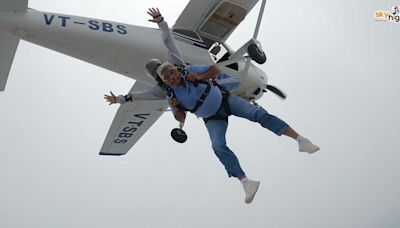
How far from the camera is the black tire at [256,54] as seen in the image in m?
9.70

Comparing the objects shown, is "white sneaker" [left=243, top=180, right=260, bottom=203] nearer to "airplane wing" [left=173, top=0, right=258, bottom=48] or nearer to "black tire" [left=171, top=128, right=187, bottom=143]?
"black tire" [left=171, top=128, right=187, bottom=143]

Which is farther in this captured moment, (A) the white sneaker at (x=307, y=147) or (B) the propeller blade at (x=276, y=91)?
(B) the propeller blade at (x=276, y=91)

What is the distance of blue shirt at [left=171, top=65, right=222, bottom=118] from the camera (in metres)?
6.13

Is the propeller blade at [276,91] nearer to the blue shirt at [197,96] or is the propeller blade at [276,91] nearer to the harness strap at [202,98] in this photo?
the blue shirt at [197,96]

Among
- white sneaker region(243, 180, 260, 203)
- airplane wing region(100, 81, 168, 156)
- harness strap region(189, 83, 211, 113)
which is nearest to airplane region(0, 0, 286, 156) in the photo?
airplane wing region(100, 81, 168, 156)

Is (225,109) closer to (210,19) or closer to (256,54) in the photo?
(256,54)

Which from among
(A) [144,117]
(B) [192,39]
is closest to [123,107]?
(A) [144,117]

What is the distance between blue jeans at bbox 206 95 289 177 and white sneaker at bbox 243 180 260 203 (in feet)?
0.68

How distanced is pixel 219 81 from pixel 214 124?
644 millimetres

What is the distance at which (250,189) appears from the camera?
228 inches

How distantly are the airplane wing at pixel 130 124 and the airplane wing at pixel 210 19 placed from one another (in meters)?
2.60

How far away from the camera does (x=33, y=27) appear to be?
8734 mm

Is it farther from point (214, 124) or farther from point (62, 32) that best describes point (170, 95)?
point (62, 32)

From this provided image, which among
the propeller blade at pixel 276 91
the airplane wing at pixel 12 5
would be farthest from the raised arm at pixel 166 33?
the propeller blade at pixel 276 91
